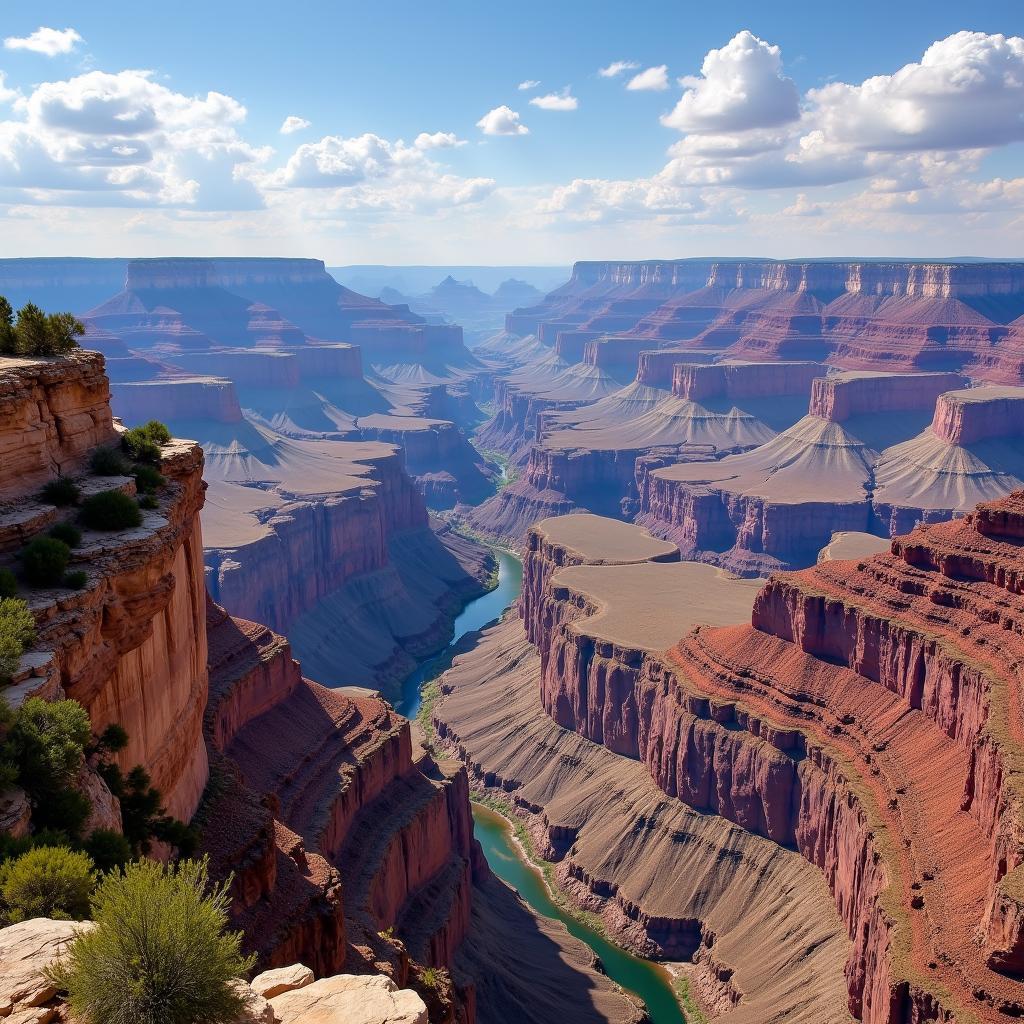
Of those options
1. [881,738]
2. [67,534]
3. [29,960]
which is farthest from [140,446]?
[881,738]

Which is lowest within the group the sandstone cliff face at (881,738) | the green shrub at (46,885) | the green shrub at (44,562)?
the sandstone cliff face at (881,738)

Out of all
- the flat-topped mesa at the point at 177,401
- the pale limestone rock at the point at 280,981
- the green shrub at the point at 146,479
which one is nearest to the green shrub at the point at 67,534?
the green shrub at the point at 146,479

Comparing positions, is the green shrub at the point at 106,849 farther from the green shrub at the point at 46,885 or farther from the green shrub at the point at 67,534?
the green shrub at the point at 67,534

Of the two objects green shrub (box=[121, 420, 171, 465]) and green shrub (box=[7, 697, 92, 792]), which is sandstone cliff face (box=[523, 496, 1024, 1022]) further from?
green shrub (box=[121, 420, 171, 465])

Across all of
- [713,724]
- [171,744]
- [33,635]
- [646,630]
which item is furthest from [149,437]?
[646,630]

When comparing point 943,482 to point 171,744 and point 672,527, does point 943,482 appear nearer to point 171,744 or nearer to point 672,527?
point 672,527

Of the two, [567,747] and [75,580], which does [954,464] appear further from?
[75,580]
